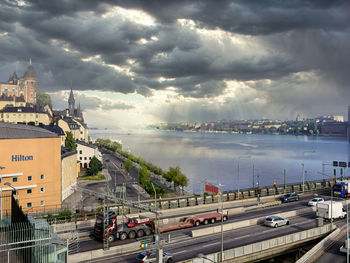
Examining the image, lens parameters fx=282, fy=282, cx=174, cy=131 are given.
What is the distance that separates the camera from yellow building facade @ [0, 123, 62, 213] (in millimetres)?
48234

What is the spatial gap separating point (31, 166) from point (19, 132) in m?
6.45

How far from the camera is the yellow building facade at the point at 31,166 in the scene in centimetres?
4823

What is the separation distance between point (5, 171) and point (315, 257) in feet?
156

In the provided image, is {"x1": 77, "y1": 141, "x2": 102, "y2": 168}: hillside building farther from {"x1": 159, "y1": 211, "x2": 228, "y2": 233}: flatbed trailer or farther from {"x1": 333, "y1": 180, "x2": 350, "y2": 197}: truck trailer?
{"x1": 333, "y1": 180, "x2": 350, "y2": 197}: truck trailer

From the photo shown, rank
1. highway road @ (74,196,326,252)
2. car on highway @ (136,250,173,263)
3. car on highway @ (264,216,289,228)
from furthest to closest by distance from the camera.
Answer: car on highway @ (264,216,289,228)
highway road @ (74,196,326,252)
car on highway @ (136,250,173,263)

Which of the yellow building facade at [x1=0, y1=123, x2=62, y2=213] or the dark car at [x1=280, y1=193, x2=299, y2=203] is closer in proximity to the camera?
the yellow building facade at [x1=0, y1=123, x2=62, y2=213]

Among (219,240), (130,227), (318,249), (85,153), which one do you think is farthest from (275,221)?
(85,153)

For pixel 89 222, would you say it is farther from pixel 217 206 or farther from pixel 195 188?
pixel 195 188

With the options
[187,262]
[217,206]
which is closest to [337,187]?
[217,206]

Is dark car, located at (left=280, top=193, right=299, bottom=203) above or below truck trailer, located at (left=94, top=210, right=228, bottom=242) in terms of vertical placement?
below

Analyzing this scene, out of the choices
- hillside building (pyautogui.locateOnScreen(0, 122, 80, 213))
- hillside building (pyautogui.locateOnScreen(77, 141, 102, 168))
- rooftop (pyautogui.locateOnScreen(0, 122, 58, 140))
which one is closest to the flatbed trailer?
hillside building (pyautogui.locateOnScreen(0, 122, 80, 213))

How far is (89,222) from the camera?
38.7 meters

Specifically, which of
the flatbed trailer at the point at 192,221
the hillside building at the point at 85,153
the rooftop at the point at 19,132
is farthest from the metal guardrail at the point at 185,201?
the hillside building at the point at 85,153

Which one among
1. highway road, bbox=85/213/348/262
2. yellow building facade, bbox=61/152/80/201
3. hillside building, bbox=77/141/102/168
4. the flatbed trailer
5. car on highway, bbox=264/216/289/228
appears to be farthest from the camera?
hillside building, bbox=77/141/102/168
